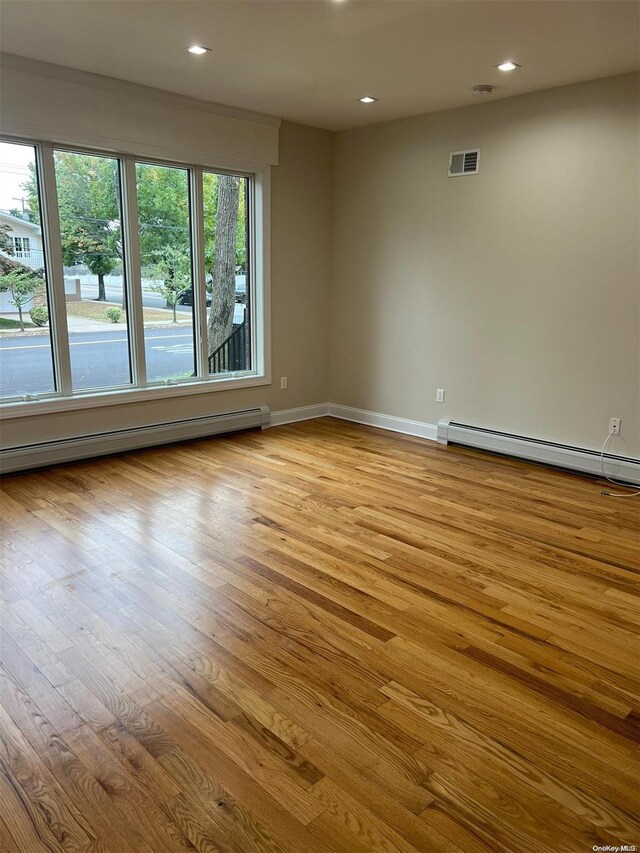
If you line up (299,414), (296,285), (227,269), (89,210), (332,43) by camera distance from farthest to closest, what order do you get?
1. (299,414)
2. (296,285)
3. (227,269)
4. (89,210)
5. (332,43)

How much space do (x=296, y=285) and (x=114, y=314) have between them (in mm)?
1802

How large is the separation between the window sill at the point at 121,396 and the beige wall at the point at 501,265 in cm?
125

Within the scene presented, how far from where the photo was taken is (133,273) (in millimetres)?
4770

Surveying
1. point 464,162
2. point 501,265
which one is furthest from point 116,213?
point 501,265

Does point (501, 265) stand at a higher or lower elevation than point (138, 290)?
higher

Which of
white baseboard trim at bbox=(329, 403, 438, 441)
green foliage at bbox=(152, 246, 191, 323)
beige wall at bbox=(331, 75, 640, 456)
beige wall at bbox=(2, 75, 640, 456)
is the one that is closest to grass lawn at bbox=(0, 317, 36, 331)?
beige wall at bbox=(2, 75, 640, 456)

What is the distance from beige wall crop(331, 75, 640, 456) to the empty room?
23 mm

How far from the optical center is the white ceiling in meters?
Result: 2.99

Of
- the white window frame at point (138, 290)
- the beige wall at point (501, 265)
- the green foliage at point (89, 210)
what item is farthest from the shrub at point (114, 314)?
the beige wall at point (501, 265)

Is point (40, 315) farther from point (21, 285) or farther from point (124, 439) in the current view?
point (124, 439)

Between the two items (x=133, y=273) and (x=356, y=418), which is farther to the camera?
(x=356, y=418)

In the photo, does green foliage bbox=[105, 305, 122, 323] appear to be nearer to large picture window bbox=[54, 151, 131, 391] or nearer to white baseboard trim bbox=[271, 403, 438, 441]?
large picture window bbox=[54, 151, 131, 391]

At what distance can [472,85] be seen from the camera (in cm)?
423

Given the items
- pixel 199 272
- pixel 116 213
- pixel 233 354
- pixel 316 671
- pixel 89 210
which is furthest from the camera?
pixel 233 354
